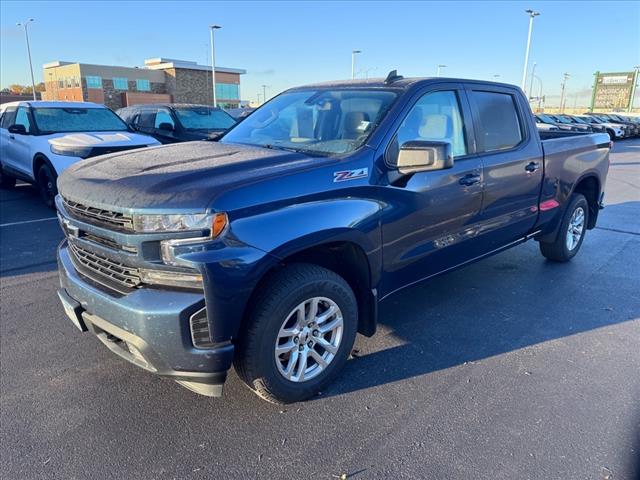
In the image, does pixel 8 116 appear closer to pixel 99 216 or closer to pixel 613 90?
pixel 99 216

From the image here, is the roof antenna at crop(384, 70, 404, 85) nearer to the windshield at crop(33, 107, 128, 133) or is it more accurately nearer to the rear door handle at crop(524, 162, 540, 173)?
the rear door handle at crop(524, 162, 540, 173)

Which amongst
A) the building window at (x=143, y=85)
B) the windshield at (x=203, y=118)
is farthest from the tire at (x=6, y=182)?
the building window at (x=143, y=85)

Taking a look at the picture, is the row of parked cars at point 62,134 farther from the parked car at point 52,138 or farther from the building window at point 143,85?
the building window at point 143,85

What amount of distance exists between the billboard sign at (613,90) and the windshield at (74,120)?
233ft

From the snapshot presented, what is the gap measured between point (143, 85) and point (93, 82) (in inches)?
219

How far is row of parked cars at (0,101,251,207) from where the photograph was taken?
7.17 meters

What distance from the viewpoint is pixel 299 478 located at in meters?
2.35

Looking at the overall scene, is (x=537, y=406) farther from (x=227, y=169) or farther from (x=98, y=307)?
(x=98, y=307)

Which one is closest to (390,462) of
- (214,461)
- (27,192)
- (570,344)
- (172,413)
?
(214,461)

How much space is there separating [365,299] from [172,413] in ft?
4.55

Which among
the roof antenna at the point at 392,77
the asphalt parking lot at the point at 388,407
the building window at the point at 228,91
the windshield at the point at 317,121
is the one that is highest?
the building window at the point at 228,91

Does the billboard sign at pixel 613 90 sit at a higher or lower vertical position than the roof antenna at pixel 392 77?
higher

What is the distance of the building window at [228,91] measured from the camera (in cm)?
5734

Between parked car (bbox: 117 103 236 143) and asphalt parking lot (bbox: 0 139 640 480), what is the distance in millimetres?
6429
